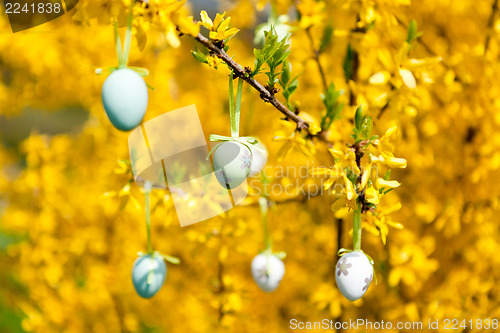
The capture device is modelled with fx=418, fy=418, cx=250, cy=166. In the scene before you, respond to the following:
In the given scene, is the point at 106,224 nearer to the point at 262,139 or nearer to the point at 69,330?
the point at 69,330

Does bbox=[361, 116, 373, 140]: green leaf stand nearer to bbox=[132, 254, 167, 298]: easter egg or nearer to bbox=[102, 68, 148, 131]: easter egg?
bbox=[102, 68, 148, 131]: easter egg

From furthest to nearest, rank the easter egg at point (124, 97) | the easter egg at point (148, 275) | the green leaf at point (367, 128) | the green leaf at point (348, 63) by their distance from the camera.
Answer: the green leaf at point (348, 63) < the easter egg at point (148, 275) < the green leaf at point (367, 128) < the easter egg at point (124, 97)

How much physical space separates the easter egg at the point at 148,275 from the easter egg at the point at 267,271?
0.18 meters

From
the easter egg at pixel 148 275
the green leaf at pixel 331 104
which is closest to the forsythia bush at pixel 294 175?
the green leaf at pixel 331 104

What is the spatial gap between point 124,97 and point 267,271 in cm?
45

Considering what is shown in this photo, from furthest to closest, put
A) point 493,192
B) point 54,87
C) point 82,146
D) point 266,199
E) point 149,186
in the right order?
1. point 82,146
2. point 54,87
3. point 493,192
4. point 266,199
5. point 149,186

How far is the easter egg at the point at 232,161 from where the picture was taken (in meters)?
0.50

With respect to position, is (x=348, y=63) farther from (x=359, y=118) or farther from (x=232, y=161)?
(x=232, y=161)

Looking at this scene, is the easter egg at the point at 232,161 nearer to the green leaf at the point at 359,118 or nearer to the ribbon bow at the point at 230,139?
the ribbon bow at the point at 230,139

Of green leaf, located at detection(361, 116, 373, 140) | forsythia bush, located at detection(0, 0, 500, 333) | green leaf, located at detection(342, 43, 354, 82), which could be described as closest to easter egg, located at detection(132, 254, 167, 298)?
forsythia bush, located at detection(0, 0, 500, 333)

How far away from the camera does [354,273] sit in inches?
22.6

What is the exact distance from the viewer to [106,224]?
149 centimetres

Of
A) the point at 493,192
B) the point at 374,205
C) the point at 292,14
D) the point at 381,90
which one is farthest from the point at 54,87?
the point at 493,192

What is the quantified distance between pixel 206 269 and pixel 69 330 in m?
0.55
